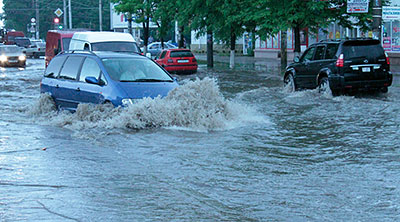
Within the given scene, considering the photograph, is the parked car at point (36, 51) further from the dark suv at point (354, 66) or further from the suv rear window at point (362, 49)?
the suv rear window at point (362, 49)

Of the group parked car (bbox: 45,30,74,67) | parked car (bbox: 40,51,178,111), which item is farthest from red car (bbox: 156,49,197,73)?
parked car (bbox: 40,51,178,111)

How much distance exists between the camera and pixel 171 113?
11.7 m

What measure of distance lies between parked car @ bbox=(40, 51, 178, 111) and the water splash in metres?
0.24

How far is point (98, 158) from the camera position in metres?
9.07

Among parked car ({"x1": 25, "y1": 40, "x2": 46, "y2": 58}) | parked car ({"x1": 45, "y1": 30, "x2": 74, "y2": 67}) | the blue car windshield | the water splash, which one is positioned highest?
parked car ({"x1": 25, "y1": 40, "x2": 46, "y2": 58})

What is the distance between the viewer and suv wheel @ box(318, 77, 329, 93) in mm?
17369

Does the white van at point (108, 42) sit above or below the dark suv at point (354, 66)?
above

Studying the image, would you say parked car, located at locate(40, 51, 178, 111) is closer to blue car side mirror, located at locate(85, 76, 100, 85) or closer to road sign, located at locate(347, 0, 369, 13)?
blue car side mirror, located at locate(85, 76, 100, 85)

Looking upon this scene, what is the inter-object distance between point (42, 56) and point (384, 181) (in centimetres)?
6187

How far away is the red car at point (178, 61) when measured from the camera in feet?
107

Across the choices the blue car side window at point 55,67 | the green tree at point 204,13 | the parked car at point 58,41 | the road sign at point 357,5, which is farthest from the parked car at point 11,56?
the blue car side window at point 55,67

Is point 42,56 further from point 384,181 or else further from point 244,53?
point 384,181

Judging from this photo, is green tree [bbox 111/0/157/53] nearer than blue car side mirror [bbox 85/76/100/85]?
No

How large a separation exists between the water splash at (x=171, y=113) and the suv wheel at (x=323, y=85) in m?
5.39
